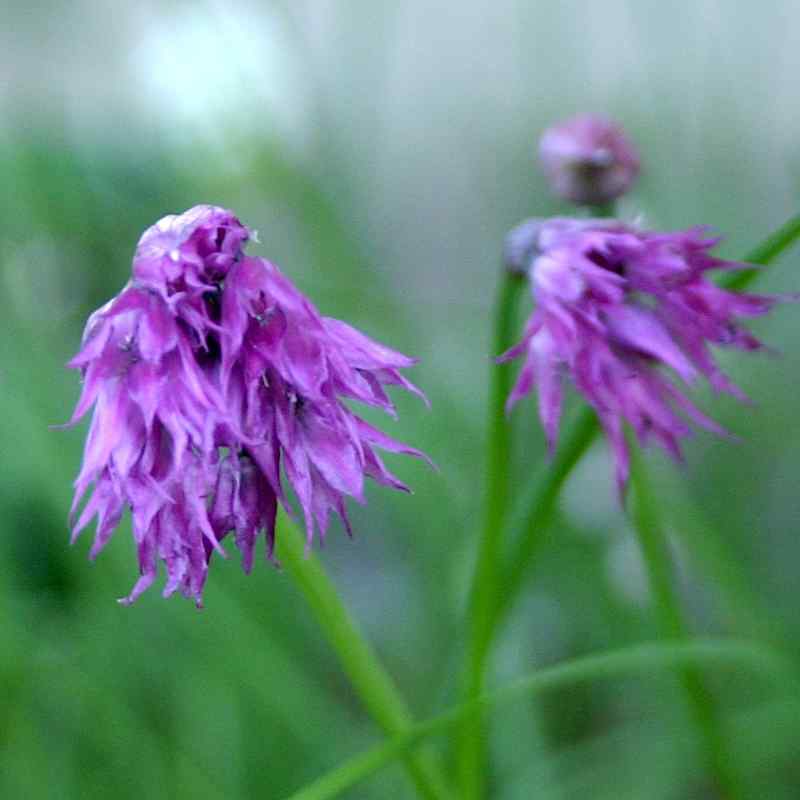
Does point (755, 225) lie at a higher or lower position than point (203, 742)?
higher

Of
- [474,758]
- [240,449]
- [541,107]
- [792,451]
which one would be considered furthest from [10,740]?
[541,107]

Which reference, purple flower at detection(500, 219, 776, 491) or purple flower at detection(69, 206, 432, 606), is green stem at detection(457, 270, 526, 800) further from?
purple flower at detection(69, 206, 432, 606)

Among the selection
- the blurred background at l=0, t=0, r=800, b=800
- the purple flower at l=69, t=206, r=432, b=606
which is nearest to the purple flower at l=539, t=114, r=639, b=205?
the purple flower at l=69, t=206, r=432, b=606

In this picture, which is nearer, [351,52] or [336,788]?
[336,788]

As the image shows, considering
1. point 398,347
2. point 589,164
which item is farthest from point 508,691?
point 398,347

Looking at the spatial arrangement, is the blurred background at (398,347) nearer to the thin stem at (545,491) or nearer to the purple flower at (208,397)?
the thin stem at (545,491)

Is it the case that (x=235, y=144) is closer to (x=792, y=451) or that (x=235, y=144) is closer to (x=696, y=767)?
(x=792, y=451)

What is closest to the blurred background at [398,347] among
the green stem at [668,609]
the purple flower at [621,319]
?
the green stem at [668,609]
